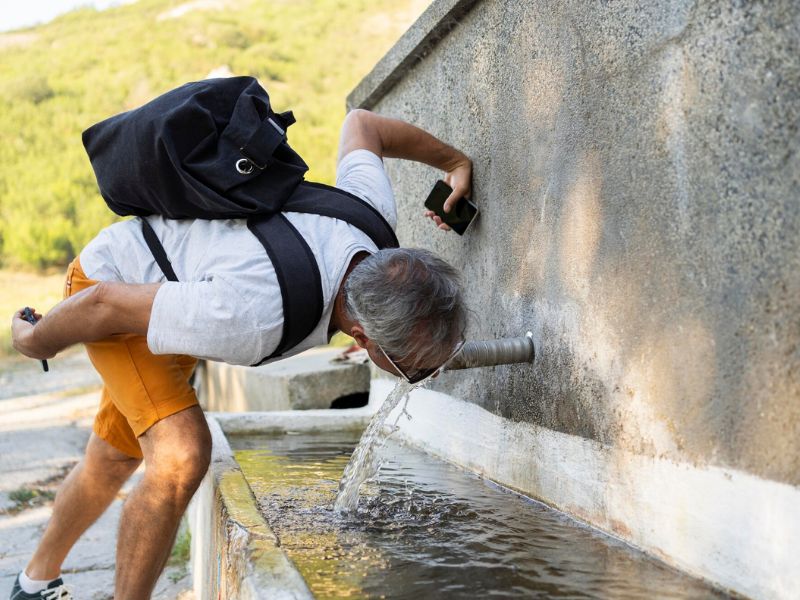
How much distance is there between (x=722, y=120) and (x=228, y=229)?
114 centimetres

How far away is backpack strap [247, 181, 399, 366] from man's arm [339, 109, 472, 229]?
0.42 metres

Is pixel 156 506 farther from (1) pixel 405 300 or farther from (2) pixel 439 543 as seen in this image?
(1) pixel 405 300

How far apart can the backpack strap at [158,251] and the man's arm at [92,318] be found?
0.53 feet

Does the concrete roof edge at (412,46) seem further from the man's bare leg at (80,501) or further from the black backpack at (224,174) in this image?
the man's bare leg at (80,501)

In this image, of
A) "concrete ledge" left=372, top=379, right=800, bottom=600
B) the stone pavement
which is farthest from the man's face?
the stone pavement

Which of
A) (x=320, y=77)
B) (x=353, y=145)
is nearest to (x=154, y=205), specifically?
(x=353, y=145)

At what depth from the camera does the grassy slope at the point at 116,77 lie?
17.7 meters

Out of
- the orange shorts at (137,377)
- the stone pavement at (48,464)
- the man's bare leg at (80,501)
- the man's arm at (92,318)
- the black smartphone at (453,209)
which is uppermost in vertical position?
the black smartphone at (453,209)

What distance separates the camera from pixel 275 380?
16.8ft

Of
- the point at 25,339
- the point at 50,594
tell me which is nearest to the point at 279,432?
the point at 50,594

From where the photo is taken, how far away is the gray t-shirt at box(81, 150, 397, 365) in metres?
1.91

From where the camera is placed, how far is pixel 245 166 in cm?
212

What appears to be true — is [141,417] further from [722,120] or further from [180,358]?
[722,120]

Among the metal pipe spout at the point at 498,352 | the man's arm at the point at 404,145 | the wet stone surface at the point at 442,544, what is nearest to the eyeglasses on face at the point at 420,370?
the metal pipe spout at the point at 498,352
